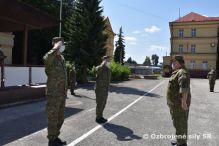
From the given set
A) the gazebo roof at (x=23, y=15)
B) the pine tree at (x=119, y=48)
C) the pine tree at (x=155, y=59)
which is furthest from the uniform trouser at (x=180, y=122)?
the pine tree at (x=155, y=59)

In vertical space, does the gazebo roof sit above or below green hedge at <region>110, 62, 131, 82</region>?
above

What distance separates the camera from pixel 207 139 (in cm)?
852

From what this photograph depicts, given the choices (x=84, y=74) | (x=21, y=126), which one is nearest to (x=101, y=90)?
(x=21, y=126)

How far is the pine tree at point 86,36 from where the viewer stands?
29828 mm

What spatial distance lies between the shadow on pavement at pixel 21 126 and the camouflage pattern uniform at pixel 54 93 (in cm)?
119

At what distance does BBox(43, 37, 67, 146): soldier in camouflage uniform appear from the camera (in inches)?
292

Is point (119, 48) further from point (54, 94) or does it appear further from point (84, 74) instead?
point (54, 94)

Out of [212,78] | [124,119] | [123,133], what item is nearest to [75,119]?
[124,119]

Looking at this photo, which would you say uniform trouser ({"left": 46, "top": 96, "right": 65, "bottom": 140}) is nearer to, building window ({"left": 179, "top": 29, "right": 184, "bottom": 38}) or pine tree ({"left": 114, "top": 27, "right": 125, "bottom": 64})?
building window ({"left": 179, "top": 29, "right": 184, "bottom": 38})

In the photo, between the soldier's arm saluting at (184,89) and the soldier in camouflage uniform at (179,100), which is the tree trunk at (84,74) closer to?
the soldier in camouflage uniform at (179,100)

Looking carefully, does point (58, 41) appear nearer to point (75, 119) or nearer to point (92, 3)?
point (75, 119)

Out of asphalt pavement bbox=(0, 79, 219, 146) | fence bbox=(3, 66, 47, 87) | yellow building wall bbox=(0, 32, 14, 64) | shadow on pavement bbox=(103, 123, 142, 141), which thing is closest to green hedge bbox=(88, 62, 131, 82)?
yellow building wall bbox=(0, 32, 14, 64)

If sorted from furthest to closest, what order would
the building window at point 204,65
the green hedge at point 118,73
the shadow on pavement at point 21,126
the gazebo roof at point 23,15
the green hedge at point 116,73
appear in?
the building window at point 204,65, the green hedge at point 118,73, the green hedge at point 116,73, the gazebo roof at point 23,15, the shadow on pavement at point 21,126

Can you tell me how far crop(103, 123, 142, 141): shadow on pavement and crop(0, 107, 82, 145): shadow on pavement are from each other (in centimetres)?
182
